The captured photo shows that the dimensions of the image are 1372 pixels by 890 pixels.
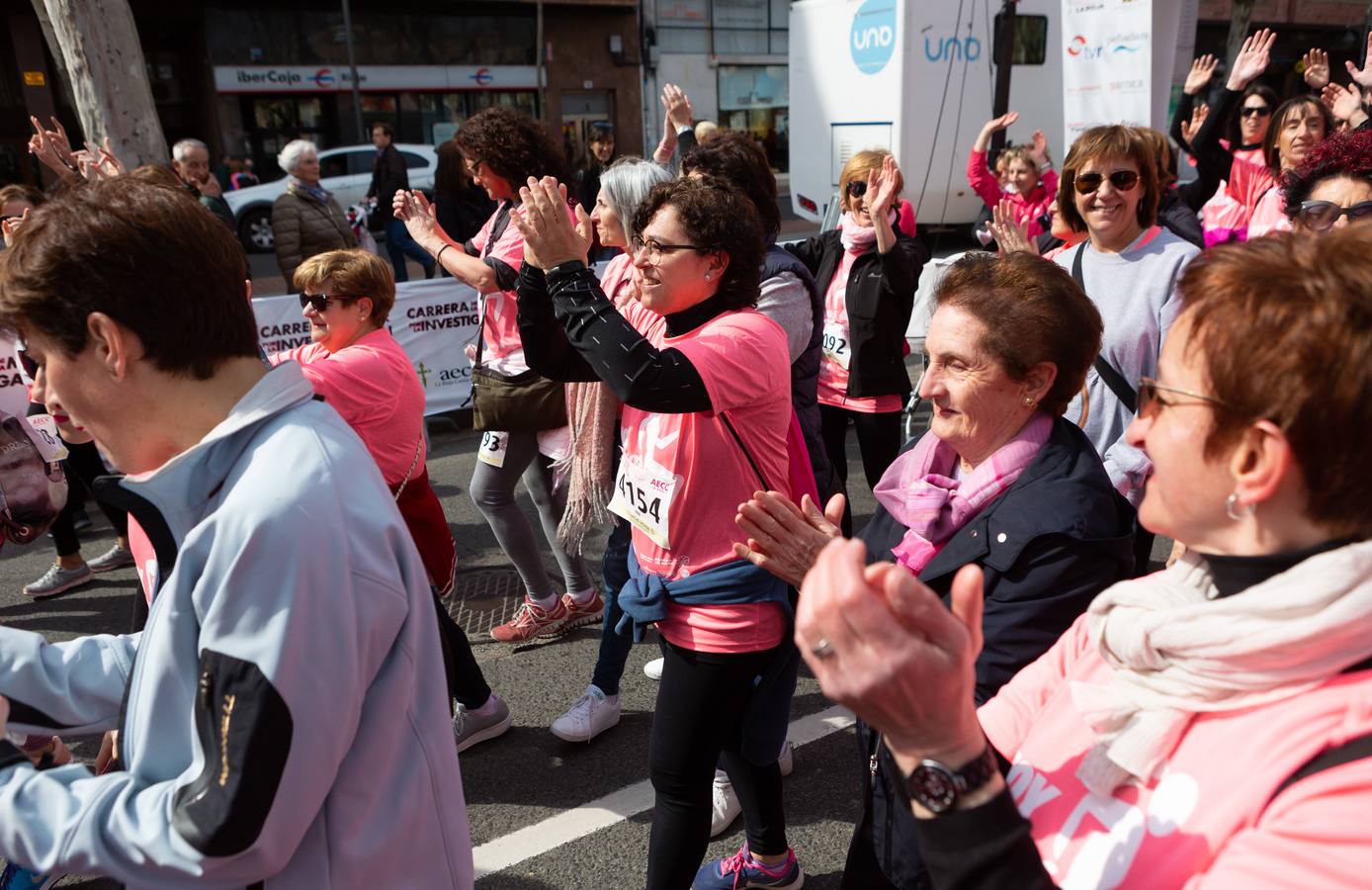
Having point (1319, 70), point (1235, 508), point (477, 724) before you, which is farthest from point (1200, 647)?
point (1319, 70)

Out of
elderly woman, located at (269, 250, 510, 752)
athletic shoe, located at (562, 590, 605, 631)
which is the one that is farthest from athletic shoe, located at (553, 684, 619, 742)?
athletic shoe, located at (562, 590, 605, 631)

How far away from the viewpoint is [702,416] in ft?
7.26

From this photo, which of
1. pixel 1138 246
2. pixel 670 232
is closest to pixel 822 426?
pixel 1138 246

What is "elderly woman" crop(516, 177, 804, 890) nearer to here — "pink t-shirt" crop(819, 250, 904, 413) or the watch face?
the watch face

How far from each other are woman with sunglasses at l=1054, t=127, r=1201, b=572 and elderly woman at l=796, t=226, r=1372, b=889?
1987 millimetres

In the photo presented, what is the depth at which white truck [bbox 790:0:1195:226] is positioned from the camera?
11.9 m

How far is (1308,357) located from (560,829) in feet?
8.31

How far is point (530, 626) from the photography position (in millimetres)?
4078

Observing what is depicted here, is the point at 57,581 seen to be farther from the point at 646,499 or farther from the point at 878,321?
the point at 878,321

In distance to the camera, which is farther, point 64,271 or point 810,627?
point 64,271

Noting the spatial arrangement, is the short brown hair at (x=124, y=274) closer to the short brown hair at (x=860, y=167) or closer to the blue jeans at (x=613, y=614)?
the blue jeans at (x=613, y=614)

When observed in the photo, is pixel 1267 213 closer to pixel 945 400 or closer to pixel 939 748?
pixel 945 400

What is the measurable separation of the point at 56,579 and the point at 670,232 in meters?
4.04

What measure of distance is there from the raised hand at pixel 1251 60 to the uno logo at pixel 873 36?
6.72 meters
